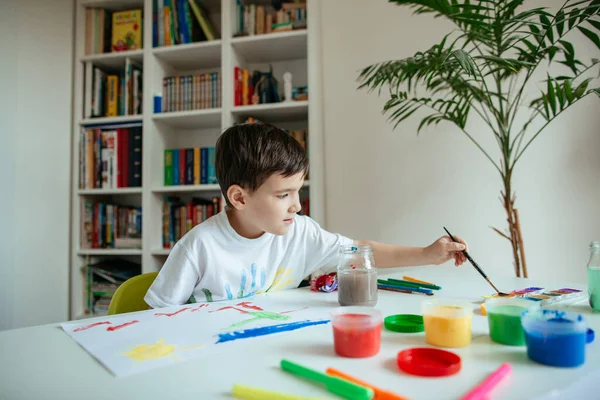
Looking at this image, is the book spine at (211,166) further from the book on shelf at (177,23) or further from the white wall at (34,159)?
the white wall at (34,159)

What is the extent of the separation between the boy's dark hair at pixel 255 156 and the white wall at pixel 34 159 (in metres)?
1.54

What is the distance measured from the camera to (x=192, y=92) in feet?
7.41

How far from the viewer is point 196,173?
2.22 meters

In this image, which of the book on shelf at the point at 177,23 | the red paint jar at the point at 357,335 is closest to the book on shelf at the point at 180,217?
the book on shelf at the point at 177,23

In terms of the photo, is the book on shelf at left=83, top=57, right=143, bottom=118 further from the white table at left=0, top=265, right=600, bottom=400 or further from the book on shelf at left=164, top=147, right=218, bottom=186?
the white table at left=0, top=265, right=600, bottom=400

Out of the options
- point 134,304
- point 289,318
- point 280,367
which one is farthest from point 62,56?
point 280,367

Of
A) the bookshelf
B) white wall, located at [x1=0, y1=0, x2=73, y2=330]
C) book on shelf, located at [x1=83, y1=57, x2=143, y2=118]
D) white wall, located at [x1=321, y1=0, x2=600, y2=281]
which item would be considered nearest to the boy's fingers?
white wall, located at [x1=321, y1=0, x2=600, y2=281]

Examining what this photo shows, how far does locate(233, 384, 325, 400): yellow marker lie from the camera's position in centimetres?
A: 40

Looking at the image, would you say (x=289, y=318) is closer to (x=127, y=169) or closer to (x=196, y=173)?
(x=196, y=173)

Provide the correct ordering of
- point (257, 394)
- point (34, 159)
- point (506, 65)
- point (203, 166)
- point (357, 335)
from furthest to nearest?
point (203, 166)
point (34, 159)
point (506, 65)
point (357, 335)
point (257, 394)

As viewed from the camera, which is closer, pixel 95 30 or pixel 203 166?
pixel 203 166

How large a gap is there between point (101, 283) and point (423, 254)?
2.05 metres

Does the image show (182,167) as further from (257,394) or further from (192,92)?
(257,394)

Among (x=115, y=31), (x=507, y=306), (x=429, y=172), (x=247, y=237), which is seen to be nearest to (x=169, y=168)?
(x=115, y=31)
